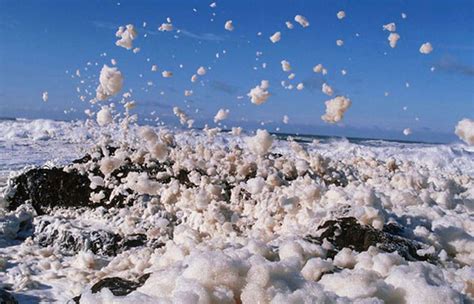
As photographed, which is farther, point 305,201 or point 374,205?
point 305,201

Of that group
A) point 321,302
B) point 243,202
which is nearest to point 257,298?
point 321,302

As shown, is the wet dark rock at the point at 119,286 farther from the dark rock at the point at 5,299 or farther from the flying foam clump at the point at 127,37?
the flying foam clump at the point at 127,37

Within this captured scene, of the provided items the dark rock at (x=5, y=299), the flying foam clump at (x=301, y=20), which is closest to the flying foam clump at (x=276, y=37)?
the flying foam clump at (x=301, y=20)

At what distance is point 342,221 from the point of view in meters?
3.26

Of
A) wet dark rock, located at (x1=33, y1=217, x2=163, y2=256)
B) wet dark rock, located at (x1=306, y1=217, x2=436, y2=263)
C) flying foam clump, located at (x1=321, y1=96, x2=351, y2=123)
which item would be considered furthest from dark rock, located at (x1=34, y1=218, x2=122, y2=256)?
wet dark rock, located at (x1=306, y1=217, x2=436, y2=263)

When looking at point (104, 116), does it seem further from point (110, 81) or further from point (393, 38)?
point (393, 38)

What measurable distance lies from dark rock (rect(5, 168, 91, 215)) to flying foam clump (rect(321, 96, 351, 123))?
2.43 meters

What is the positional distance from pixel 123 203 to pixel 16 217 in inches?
42.4

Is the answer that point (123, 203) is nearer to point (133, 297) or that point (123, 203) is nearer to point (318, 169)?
Answer: point (318, 169)

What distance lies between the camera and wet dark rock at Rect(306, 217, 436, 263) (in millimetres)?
3033

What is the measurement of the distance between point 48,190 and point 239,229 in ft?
8.67

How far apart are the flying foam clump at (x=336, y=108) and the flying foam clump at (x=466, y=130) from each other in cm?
99

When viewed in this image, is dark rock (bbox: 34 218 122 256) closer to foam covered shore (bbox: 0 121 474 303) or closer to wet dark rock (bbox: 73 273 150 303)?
foam covered shore (bbox: 0 121 474 303)

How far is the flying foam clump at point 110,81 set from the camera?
5.17 meters
